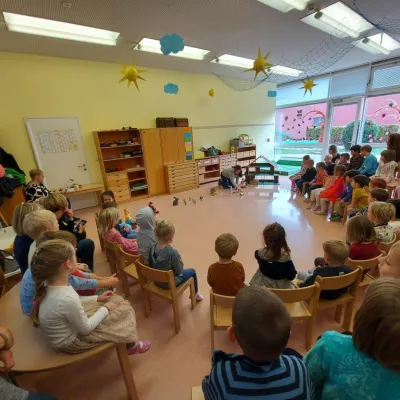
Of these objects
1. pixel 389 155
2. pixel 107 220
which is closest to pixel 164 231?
pixel 107 220

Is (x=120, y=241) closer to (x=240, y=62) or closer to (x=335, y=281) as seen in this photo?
(x=335, y=281)

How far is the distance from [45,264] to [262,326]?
3.18ft

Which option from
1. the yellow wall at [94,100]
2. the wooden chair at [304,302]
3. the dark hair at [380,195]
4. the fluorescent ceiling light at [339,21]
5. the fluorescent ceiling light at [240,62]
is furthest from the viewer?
the fluorescent ceiling light at [240,62]

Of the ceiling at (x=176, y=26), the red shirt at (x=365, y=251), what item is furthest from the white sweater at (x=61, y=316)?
the ceiling at (x=176, y=26)

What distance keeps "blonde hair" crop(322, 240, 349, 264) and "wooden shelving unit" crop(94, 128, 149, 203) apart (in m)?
4.58

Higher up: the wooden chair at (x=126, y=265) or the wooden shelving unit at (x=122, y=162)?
the wooden shelving unit at (x=122, y=162)

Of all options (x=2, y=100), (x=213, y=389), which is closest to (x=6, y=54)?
(x=2, y=100)

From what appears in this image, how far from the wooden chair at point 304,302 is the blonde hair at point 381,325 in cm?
69

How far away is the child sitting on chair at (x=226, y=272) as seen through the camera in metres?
1.53

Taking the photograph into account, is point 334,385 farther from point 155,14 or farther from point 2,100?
point 2,100

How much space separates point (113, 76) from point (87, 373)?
526 centimetres

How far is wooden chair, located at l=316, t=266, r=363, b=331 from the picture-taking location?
1363 millimetres

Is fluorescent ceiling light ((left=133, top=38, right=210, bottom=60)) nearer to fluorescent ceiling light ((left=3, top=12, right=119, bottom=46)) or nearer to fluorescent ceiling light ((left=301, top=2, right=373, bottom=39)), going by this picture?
fluorescent ceiling light ((left=3, top=12, right=119, bottom=46))

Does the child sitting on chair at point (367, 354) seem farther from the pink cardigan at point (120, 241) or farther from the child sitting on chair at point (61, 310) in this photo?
the pink cardigan at point (120, 241)
